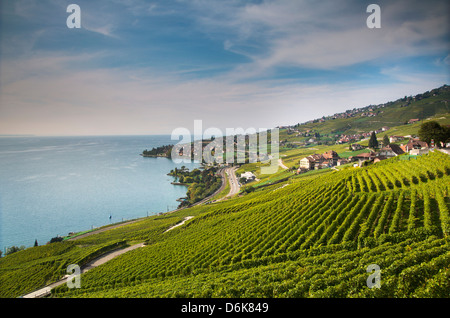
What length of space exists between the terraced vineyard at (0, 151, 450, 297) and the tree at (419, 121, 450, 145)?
32.7ft

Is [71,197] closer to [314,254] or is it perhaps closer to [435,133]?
[314,254]

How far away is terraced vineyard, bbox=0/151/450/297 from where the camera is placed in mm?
5988

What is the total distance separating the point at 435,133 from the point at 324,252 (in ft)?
84.1

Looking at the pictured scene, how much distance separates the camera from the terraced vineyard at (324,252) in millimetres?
5988

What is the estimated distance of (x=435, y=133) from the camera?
1009 inches

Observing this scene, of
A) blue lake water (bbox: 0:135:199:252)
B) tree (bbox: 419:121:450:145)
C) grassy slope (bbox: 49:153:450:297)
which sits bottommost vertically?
blue lake water (bbox: 0:135:199:252)

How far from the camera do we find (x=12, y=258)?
26.7 metres

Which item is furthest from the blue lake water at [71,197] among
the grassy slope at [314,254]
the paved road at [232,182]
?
the grassy slope at [314,254]

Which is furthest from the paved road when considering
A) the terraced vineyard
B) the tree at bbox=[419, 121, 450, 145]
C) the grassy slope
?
the tree at bbox=[419, 121, 450, 145]

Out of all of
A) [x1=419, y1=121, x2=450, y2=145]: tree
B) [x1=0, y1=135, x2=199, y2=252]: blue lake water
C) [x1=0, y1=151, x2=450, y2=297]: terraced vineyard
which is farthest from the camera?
[x1=0, y1=135, x2=199, y2=252]: blue lake water

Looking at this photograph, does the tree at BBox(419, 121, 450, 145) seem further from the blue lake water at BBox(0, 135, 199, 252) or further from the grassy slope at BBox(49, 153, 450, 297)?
the blue lake water at BBox(0, 135, 199, 252)

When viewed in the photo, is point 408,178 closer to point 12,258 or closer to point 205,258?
point 205,258
